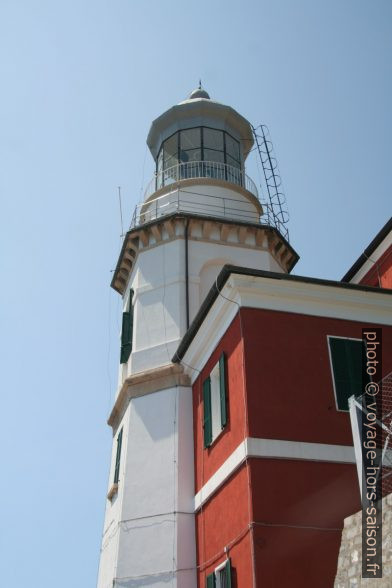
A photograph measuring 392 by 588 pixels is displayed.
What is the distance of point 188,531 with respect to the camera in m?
13.2

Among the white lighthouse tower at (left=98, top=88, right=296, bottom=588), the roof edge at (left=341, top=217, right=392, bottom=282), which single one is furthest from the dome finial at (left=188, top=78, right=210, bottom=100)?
the roof edge at (left=341, top=217, right=392, bottom=282)

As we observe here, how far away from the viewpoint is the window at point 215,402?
12311 mm

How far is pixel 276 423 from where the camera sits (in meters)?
11.2

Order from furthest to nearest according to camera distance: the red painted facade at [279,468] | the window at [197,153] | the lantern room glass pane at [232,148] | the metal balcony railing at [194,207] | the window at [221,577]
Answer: the lantern room glass pane at [232,148], the window at [197,153], the metal balcony railing at [194,207], the window at [221,577], the red painted facade at [279,468]

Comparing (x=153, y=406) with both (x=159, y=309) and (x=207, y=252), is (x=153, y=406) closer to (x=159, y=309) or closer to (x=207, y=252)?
(x=159, y=309)

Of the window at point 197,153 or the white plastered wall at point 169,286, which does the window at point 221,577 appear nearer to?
the white plastered wall at point 169,286

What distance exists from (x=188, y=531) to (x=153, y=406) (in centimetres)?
314

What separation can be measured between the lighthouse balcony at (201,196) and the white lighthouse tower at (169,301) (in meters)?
0.04

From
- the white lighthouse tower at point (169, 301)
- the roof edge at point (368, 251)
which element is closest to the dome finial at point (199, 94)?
the white lighthouse tower at point (169, 301)

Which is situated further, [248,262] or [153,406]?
[248,262]

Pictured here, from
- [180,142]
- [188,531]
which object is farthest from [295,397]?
[180,142]

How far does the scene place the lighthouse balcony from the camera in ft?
63.9

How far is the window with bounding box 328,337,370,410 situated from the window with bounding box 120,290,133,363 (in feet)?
21.1

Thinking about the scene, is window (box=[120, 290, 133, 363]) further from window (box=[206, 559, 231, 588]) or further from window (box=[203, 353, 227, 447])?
window (box=[206, 559, 231, 588])
